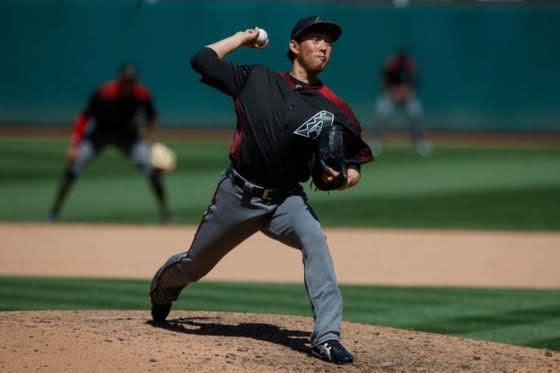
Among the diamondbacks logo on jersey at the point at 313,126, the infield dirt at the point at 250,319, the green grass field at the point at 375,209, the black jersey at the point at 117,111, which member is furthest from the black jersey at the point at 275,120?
the black jersey at the point at 117,111

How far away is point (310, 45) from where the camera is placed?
225 inches

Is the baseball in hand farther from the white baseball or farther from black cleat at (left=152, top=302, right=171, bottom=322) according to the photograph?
black cleat at (left=152, top=302, right=171, bottom=322)

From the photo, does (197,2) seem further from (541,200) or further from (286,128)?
(286,128)

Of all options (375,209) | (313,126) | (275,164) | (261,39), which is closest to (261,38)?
(261,39)

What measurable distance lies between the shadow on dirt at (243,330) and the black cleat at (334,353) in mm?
348

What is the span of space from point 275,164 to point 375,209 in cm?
889

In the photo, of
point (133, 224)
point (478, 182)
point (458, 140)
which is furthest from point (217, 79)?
point (458, 140)

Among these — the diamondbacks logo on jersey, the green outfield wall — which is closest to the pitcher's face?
the diamondbacks logo on jersey

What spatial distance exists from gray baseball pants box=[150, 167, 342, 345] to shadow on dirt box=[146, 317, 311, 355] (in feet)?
1.25

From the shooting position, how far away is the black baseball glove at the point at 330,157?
214 inches

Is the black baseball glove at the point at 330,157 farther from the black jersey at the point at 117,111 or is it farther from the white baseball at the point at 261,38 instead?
the black jersey at the point at 117,111

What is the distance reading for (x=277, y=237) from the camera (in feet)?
19.0

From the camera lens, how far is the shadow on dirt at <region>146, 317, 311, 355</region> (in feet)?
19.8

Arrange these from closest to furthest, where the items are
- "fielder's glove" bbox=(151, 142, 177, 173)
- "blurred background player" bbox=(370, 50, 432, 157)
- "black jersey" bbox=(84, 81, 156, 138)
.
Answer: "black jersey" bbox=(84, 81, 156, 138) < "fielder's glove" bbox=(151, 142, 177, 173) < "blurred background player" bbox=(370, 50, 432, 157)
